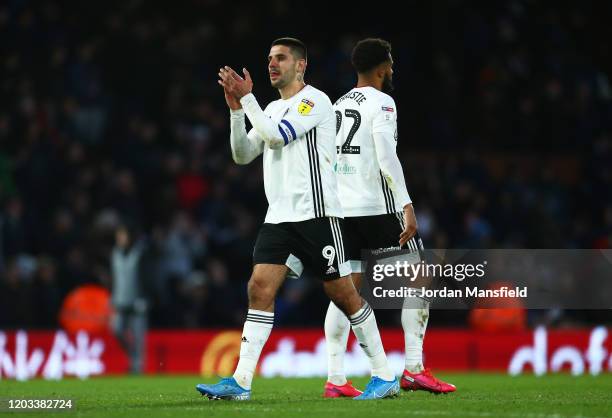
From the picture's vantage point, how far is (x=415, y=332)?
8977 mm

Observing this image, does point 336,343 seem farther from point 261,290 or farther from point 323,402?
point 261,290

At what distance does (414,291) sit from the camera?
9.06 meters

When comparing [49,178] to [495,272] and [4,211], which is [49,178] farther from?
[495,272]

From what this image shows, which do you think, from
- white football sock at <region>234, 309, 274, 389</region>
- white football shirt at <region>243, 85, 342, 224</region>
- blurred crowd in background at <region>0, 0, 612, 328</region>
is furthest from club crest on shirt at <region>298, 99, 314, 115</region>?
blurred crowd in background at <region>0, 0, 612, 328</region>

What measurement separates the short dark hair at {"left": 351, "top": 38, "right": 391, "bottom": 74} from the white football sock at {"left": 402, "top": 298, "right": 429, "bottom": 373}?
66.5 inches

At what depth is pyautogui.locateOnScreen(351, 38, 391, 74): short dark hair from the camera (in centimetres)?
891

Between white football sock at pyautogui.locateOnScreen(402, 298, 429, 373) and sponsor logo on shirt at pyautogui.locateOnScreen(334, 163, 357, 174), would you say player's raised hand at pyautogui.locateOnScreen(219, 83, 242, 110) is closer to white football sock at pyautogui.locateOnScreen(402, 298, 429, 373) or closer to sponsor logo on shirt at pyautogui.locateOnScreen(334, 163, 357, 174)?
sponsor logo on shirt at pyautogui.locateOnScreen(334, 163, 357, 174)

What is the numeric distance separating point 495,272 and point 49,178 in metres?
6.39

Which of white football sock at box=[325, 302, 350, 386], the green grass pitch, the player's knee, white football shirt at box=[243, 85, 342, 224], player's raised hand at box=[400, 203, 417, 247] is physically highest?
white football shirt at box=[243, 85, 342, 224]

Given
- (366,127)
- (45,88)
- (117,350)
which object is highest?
(45,88)

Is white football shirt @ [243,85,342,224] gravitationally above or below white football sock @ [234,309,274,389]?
above

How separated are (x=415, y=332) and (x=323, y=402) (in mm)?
1202

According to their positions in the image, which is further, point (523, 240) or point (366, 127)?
point (523, 240)

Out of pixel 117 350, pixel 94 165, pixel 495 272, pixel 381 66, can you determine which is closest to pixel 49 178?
pixel 94 165
